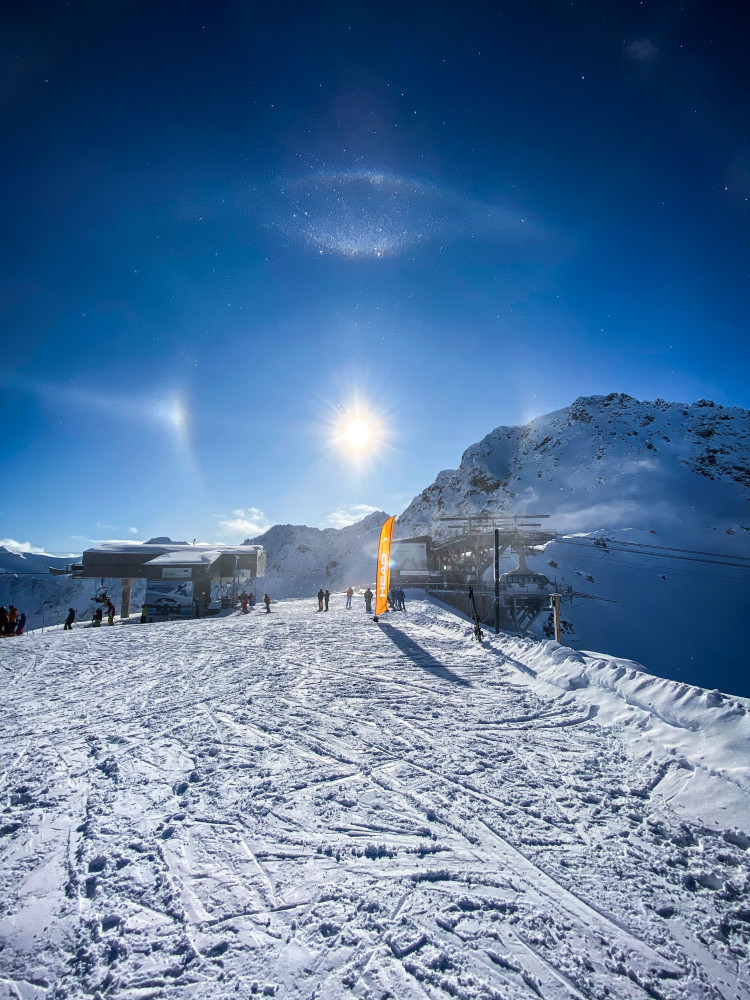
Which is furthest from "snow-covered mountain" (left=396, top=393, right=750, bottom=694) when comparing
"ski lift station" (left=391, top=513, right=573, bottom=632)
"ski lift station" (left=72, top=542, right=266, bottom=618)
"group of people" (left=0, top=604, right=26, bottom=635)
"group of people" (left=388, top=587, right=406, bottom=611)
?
"group of people" (left=0, top=604, right=26, bottom=635)

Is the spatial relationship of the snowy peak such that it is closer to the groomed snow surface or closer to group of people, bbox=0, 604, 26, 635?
the groomed snow surface

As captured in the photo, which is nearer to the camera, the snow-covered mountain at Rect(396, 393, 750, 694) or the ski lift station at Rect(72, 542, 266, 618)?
the ski lift station at Rect(72, 542, 266, 618)

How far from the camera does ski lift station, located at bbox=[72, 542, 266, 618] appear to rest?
26812mm

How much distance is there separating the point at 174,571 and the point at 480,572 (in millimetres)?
24598

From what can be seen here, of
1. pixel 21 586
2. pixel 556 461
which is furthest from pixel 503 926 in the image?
pixel 21 586

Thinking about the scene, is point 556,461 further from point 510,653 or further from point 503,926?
point 503,926

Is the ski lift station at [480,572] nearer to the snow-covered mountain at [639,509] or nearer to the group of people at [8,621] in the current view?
the snow-covered mountain at [639,509]

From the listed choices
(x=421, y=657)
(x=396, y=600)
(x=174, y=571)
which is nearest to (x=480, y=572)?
(x=396, y=600)

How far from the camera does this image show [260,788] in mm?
4332

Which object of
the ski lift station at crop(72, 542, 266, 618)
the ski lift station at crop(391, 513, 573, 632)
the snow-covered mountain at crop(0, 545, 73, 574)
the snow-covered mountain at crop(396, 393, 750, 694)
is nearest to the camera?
the ski lift station at crop(72, 542, 266, 618)

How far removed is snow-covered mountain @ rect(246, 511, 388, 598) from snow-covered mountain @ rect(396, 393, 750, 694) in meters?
16.4

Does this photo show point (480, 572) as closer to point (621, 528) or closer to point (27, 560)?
point (621, 528)

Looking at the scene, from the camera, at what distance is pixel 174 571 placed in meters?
28.1

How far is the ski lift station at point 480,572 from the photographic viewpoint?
36.0 metres
